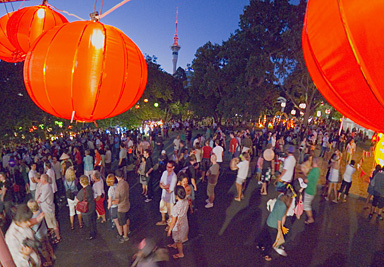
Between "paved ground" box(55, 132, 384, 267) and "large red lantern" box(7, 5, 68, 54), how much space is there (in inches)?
171

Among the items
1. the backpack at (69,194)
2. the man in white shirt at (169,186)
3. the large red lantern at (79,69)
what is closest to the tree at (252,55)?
the man in white shirt at (169,186)

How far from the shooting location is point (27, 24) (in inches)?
173

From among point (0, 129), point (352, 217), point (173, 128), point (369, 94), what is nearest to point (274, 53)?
point (173, 128)

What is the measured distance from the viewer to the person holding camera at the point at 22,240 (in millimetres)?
3482

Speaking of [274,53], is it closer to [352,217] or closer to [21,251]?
[352,217]

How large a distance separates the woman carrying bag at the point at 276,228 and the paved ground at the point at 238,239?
172mm

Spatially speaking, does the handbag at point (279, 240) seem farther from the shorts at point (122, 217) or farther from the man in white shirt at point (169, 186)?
the shorts at point (122, 217)

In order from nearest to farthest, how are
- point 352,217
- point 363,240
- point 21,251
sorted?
point 21,251 < point 363,240 < point 352,217

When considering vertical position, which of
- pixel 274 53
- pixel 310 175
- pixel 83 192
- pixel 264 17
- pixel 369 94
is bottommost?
pixel 83 192

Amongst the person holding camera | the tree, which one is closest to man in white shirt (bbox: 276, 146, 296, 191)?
the person holding camera

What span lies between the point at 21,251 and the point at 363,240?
23.3 feet

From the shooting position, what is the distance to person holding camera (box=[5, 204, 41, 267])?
348cm

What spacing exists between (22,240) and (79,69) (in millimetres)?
2710

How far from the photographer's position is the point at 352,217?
692 cm
